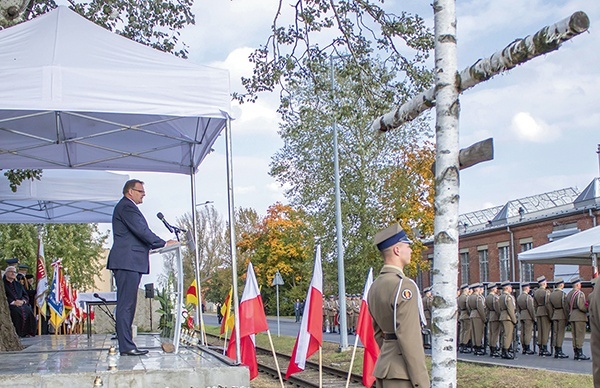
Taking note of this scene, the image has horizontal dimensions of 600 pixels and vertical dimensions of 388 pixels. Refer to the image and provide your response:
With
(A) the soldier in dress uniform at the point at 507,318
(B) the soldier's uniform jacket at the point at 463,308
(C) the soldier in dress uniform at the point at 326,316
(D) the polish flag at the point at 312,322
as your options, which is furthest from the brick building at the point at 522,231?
(D) the polish flag at the point at 312,322

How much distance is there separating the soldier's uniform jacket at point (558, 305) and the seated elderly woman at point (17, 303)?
11881mm

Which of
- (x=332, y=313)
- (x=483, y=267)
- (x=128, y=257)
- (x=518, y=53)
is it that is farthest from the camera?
(x=483, y=267)

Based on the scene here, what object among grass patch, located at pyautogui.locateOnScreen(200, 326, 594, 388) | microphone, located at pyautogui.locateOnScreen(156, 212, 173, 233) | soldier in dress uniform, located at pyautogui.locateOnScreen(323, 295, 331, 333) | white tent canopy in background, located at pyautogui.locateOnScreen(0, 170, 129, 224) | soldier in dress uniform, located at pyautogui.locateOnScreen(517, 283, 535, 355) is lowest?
soldier in dress uniform, located at pyautogui.locateOnScreen(323, 295, 331, 333)

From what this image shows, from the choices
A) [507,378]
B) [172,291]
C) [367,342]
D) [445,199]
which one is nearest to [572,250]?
[507,378]

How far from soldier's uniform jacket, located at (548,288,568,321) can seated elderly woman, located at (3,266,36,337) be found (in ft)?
39.0

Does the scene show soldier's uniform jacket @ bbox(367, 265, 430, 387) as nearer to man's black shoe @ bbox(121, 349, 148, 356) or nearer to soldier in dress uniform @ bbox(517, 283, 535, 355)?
man's black shoe @ bbox(121, 349, 148, 356)

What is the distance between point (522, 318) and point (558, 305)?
140 centimetres

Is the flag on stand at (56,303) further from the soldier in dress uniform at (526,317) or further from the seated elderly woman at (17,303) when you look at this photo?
the soldier in dress uniform at (526,317)

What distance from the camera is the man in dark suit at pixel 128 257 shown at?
9.05m

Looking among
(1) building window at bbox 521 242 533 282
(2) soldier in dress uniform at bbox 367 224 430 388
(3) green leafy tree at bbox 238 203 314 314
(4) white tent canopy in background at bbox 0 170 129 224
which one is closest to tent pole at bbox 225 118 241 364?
(2) soldier in dress uniform at bbox 367 224 430 388

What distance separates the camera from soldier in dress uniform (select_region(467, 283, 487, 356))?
20734 mm

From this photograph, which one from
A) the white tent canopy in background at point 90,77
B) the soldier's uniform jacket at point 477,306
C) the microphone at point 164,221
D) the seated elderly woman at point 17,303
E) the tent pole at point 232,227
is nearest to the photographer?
the white tent canopy in background at point 90,77

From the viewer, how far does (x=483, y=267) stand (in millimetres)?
48625

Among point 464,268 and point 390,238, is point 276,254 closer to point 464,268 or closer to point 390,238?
point 464,268
